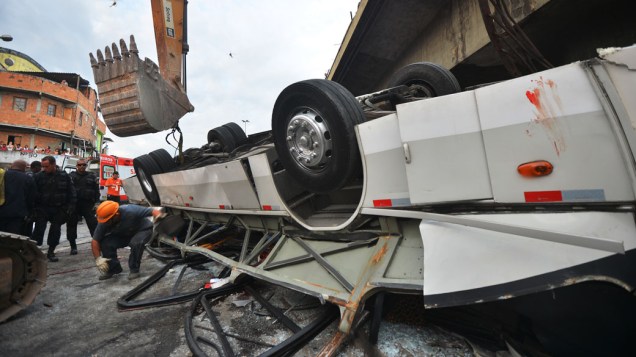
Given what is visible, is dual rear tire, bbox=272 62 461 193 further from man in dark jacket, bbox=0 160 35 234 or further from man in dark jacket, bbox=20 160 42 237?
man in dark jacket, bbox=20 160 42 237

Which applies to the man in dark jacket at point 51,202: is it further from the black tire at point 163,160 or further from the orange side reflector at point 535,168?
the orange side reflector at point 535,168

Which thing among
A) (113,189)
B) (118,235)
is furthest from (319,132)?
(113,189)

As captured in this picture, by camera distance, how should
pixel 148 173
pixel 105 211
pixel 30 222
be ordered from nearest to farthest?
pixel 105 211 → pixel 30 222 → pixel 148 173

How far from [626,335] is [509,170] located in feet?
2.89

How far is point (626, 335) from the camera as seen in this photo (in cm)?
124

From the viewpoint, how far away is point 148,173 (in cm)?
479

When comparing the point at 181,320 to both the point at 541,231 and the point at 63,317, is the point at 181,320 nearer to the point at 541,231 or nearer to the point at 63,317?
the point at 63,317

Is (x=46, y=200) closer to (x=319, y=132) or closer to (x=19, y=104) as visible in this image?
(x=319, y=132)

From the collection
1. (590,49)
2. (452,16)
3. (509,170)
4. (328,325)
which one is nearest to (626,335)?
(509,170)

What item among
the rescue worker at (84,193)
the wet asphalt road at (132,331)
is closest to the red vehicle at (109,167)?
the rescue worker at (84,193)

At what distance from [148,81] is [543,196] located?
4.04 metres

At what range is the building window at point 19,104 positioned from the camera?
27.7m

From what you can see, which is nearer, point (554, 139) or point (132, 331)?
point (554, 139)

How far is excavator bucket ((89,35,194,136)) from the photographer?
3.34 meters
